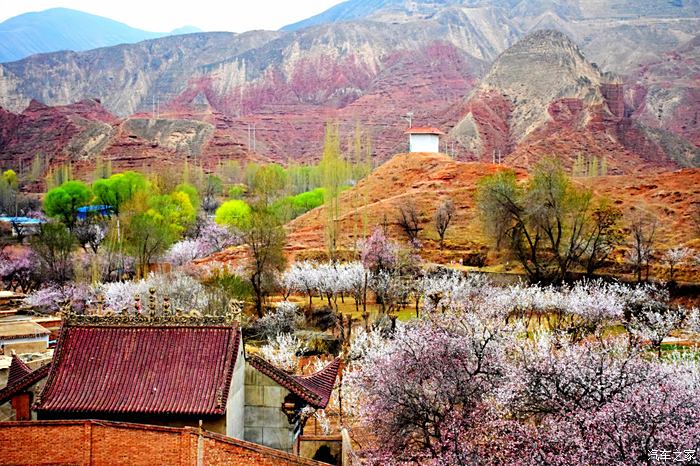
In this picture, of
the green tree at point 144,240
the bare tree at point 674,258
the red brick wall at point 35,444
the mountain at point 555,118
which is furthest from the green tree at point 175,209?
the red brick wall at point 35,444

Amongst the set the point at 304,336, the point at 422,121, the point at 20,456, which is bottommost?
the point at 304,336

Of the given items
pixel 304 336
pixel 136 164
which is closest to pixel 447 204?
pixel 304 336

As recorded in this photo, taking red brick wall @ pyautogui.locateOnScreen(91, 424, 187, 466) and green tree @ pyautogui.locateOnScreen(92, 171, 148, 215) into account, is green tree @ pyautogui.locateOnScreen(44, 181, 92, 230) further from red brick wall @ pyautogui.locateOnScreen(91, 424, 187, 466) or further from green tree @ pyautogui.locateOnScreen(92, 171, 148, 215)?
red brick wall @ pyautogui.locateOnScreen(91, 424, 187, 466)

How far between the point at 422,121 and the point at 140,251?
4929 inches

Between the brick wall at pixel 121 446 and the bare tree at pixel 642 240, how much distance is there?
132 ft

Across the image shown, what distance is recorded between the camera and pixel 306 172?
14438 centimetres

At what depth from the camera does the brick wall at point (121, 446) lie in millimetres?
19625

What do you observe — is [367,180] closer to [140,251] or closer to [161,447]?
[140,251]

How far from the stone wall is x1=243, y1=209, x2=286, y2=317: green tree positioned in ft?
103

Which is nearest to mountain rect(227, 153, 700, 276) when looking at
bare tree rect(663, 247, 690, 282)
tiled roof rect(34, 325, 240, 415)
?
bare tree rect(663, 247, 690, 282)

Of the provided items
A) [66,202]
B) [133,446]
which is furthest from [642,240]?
[66,202]

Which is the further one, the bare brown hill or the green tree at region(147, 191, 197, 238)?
the green tree at region(147, 191, 197, 238)

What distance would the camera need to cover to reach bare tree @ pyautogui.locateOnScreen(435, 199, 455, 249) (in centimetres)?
7431

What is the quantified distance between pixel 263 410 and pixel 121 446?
454cm
